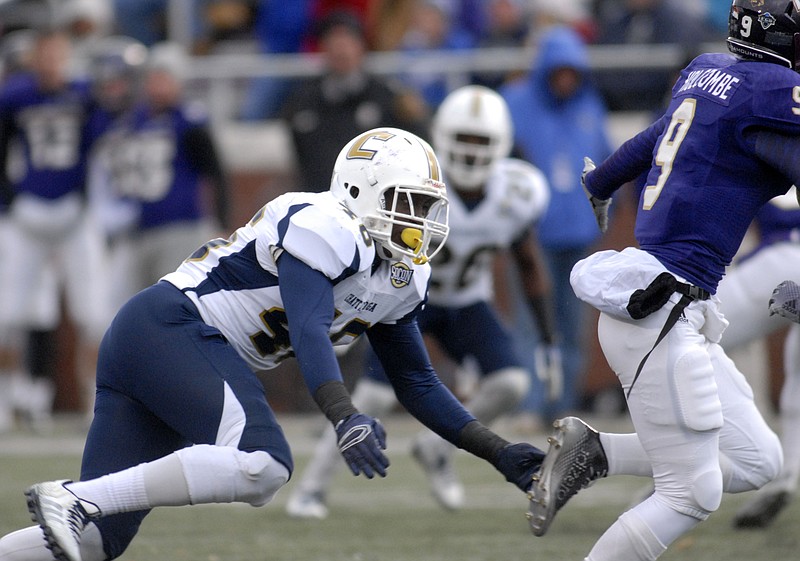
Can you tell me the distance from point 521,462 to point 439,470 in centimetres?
234

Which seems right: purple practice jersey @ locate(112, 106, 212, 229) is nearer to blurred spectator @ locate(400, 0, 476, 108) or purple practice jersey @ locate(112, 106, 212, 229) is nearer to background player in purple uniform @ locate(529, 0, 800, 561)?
blurred spectator @ locate(400, 0, 476, 108)

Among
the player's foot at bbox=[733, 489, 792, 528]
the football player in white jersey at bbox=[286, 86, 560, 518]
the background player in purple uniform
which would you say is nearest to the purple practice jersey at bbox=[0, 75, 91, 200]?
the football player in white jersey at bbox=[286, 86, 560, 518]

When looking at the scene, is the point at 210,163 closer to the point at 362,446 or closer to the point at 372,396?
the point at 372,396

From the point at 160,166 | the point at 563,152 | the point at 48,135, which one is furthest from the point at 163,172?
the point at 563,152

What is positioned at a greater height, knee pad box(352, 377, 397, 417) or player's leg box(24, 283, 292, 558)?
player's leg box(24, 283, 292, 558)

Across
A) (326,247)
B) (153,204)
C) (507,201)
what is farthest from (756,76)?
(153,204)

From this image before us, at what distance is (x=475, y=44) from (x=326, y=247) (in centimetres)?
642

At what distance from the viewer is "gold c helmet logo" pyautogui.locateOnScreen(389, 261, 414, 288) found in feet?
12.7

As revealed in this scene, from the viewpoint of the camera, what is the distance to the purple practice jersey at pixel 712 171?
3.78 metres

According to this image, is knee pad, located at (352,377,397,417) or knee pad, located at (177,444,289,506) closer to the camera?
knee pad, located at (177,444,289,506)

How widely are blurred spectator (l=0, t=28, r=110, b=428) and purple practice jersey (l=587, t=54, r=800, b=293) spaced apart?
551 centimetres

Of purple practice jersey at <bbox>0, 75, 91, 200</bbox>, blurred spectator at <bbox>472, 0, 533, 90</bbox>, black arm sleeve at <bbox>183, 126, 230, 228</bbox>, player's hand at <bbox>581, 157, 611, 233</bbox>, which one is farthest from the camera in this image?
blurred spectator at <bbox>472, 0, 533, 90</bbox>

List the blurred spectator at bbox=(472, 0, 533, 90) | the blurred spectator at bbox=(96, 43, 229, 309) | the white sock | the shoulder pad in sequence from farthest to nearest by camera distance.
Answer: the blurred spectator at bbox=(472, 0, 533, 90), the blurred spectator at bbox=(96, 43, 229, 309), the shoulder pad, the white sock

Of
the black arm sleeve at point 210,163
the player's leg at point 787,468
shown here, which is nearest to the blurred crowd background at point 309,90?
the black arm sleeve at point 210,163
